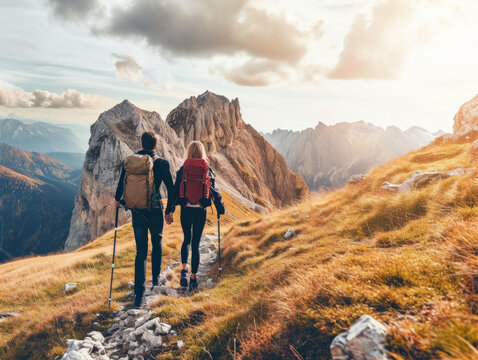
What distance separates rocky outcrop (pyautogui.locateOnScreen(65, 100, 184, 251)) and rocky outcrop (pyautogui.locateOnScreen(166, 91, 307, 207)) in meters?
29.8

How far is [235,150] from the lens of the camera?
10519 cm

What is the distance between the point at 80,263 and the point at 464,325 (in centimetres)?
1354

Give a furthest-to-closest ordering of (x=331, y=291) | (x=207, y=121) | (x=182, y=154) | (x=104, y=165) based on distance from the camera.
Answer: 1. (x=207, y=121)
2. (x=182, y=154)
3. (x=104, y=165)
4. (x=331, y=291)

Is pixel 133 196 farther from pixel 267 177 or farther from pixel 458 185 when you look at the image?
pixel 267 177

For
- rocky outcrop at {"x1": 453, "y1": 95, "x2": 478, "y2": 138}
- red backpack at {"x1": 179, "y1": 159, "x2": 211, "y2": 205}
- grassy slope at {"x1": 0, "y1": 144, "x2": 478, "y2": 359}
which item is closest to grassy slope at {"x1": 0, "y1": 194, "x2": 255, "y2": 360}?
grassy slope at {"x1": 0, "y1": 144, "x2": 478, "y2": 359}

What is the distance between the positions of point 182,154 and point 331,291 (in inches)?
2325

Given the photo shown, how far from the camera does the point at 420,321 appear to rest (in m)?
2.85

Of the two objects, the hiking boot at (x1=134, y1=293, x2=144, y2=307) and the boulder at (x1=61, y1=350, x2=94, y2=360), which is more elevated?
the boulder at (x1=61, y1=350, x2=94, y2=360)

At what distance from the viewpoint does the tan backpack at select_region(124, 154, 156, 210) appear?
6926 millimetres

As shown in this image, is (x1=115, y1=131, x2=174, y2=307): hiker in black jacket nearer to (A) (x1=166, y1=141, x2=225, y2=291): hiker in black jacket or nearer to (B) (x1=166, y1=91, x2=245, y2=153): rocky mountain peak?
(A) (x1=166, y1=141, x2=225, y2=291): hiker in black jacket

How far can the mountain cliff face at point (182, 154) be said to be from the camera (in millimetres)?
43406

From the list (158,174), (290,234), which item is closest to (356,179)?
(290,234)

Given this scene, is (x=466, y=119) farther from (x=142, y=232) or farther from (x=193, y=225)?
(x=142, y=232)

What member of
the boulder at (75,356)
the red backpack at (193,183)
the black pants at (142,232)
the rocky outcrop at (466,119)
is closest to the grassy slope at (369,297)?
the black pants at (142,232)
